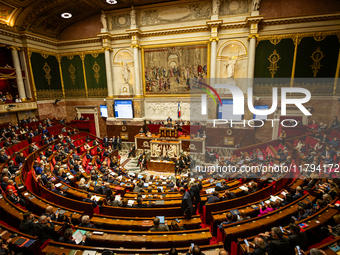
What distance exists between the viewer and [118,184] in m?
7.69

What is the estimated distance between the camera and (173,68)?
1606cm

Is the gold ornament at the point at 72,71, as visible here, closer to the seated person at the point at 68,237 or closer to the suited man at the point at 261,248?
the seated person at the point at 68,237

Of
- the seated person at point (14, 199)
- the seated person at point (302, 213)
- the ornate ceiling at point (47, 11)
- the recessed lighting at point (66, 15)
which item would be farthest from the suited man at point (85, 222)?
the recessed lighting at point (66, 15)

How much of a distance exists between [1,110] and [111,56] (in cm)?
1007

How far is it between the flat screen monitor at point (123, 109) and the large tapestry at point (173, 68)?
2215 mm

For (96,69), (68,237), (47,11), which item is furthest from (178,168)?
(47,11)

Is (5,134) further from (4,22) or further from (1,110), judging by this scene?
(4,22)

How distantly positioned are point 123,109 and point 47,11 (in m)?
10.6

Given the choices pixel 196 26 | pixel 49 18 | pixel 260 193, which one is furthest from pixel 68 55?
pixel 260 193

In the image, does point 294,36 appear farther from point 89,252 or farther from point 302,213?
point 89,252

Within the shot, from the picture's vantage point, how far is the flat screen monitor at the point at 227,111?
14594mm

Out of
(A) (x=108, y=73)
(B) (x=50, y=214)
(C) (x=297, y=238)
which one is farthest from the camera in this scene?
(A) (x=108, y=73)

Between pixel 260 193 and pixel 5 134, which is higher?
pixel 5 134

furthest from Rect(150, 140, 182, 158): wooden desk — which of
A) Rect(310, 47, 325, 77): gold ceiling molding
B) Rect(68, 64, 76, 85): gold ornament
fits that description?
Rect(310, 47, 325, 77): gold ceiling molding
